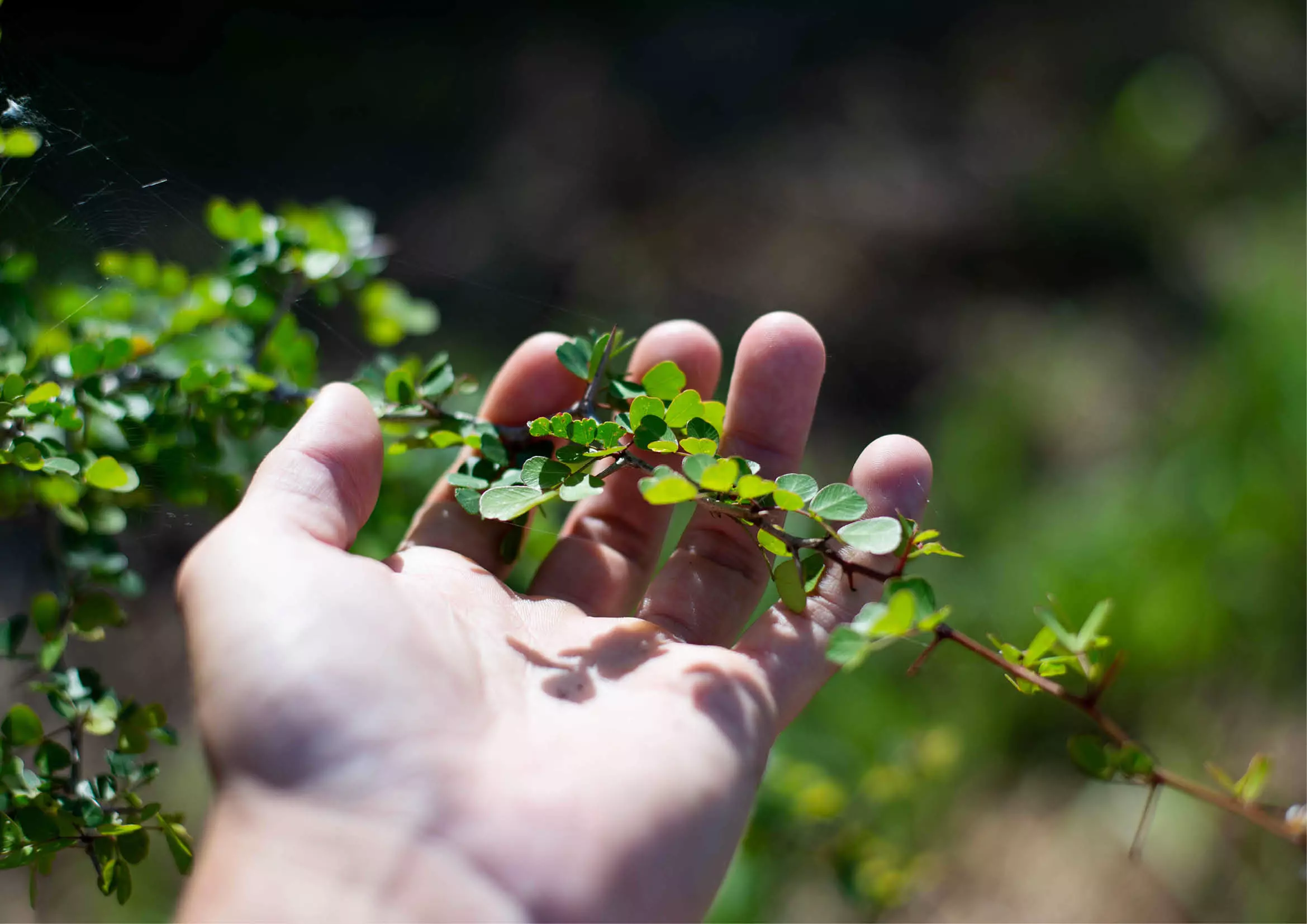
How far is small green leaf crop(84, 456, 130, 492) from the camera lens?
3.75 ft

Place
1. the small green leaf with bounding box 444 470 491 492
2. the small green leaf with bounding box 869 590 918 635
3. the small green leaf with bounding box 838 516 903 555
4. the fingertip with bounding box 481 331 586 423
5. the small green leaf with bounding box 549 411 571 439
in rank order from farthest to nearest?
1. the fingertip with bounding box 481 331 586 423
2. the small green leaf with bounding box 444 470 491 492
3. the small green leaf with bounding box 549 411 571 439
4. the small green leaf with bounding box 838 516 903 555
5. the small green leaf with bounding box 869 590 918 635

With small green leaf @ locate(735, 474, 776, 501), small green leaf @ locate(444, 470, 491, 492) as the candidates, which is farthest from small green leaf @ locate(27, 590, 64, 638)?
small green leaf @ locate(735, 474, 776, 501)

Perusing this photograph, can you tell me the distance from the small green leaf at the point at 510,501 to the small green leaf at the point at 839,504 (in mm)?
333

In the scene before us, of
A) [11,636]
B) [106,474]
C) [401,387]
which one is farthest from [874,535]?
[11,636]

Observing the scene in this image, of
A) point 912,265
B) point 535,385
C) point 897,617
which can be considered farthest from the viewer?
point 912,265

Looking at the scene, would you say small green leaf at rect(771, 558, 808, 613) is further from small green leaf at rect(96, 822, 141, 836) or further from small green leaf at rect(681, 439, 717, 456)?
small green leaf at rect(96, 822, 141, 836)

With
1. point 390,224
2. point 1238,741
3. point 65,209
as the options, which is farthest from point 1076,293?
point 65,209

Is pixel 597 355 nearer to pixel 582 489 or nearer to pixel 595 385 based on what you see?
pixel 595 385

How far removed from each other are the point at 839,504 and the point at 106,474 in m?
0.94

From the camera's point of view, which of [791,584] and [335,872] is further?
[791,584]

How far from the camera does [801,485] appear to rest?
1.07 m

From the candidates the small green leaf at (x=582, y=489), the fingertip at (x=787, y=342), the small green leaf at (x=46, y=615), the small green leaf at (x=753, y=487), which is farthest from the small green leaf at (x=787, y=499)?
the small green leaf at (x=46, y=615)

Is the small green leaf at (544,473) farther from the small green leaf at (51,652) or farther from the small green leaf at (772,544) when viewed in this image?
the small green leaf at (51,652)

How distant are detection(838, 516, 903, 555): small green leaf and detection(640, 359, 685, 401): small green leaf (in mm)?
327
